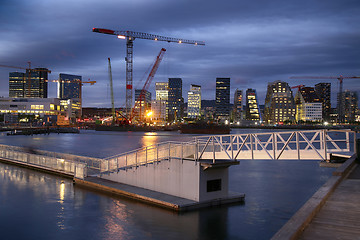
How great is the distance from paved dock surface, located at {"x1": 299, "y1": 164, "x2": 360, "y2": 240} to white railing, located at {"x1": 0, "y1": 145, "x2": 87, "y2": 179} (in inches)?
890

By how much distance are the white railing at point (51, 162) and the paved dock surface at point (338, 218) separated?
2260cm

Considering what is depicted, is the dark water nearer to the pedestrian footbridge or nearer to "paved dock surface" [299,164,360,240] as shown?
the pedestrian footbridge

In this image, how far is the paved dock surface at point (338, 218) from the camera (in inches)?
378

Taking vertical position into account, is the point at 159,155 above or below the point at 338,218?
above

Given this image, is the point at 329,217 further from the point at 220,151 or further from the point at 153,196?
the point at 153,196

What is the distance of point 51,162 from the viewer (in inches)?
1447

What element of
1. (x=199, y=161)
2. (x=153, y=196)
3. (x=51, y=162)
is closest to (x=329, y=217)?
(x=199, y=161)

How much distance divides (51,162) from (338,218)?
1276 inches

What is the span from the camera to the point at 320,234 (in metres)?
9.52

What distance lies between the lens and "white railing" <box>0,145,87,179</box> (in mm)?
30797

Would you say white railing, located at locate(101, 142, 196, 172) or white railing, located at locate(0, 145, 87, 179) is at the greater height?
white railing, located at locate(101, 142, 196, 172)

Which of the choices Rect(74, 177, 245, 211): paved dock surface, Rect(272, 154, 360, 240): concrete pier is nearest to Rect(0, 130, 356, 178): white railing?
Rect(74, 177, 245, 211): paved dock surface

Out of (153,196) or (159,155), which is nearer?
(153,196)

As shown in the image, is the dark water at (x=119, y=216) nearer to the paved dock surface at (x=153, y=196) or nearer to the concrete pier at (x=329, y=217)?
the paved dock surface at (x=153, y=196)
